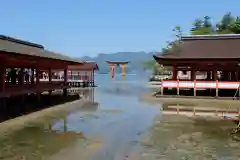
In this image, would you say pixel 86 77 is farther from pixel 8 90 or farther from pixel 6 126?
pixel 6 126

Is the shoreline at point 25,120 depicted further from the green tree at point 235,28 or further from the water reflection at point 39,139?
the green tree at point 235,28

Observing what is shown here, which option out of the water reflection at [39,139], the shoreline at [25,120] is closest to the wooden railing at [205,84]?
the shoreline at [25,120]

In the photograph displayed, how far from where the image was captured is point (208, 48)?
32750 mm

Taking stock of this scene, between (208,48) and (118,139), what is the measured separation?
22406 mm

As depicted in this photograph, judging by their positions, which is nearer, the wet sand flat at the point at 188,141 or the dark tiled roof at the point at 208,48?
the wet sand flat at the point at 188,141

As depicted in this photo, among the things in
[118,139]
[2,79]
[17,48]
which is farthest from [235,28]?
[118,139]

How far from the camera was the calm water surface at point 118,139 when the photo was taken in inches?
398

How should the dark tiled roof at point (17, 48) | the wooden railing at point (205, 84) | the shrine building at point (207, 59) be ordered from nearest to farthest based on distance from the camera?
1. the dark tiled roof at point (17, 48)
2. the wooden railing at point (205, 84)
3. the shrine building at point (207, 59)

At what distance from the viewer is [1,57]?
18.8 meters

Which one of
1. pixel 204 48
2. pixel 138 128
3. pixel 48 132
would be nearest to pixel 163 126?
pixel 138 128

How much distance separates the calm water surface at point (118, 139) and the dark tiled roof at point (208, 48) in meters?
13.8

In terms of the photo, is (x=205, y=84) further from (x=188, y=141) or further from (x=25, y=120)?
(x=188, y=141)

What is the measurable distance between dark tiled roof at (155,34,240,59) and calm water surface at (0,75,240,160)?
13835mm

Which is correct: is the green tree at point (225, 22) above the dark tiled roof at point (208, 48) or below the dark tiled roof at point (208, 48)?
above
